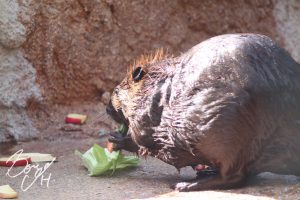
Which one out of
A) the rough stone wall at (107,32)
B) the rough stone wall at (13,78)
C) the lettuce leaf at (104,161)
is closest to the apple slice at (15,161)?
the lettuce leaf at (104,161)

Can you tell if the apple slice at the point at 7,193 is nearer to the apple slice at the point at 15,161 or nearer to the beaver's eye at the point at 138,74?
the apple slice at the point at 15,161

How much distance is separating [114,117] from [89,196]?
3.64ft

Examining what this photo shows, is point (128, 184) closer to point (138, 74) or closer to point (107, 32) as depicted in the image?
point (138, 74)

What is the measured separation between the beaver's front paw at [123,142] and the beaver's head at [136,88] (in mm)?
134

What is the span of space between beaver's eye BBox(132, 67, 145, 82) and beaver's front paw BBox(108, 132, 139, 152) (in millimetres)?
433

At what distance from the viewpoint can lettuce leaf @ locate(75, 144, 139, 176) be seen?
486 cm

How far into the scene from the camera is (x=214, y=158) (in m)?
4.16

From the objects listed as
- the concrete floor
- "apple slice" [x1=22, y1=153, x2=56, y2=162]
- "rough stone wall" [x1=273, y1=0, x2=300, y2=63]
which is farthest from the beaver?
"rough stone wall" [x1=273, y1=0, x2=300, y2=63]

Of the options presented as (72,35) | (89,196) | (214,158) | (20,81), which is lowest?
(89,196)

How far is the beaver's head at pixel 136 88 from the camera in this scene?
4.74 meters

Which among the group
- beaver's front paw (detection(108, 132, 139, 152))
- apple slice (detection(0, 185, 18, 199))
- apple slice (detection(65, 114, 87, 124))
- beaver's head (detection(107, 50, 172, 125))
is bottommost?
apple slice (detection(0, 185, 18, 199))

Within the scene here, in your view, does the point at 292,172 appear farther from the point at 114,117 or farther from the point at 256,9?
the point at 256,9

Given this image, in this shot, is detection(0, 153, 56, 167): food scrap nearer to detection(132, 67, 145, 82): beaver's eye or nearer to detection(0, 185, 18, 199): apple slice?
detection(0, 185, 18, 199): apple slice

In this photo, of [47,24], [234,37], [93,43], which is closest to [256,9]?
[93,43]
